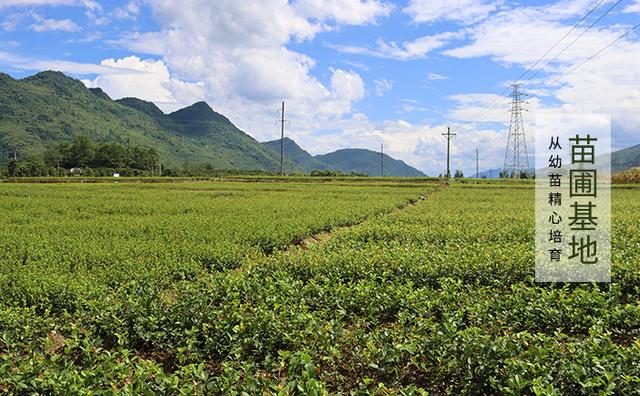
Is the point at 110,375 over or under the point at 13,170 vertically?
under

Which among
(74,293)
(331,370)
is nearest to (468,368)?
(331,370)

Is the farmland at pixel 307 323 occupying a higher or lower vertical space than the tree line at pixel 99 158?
lower

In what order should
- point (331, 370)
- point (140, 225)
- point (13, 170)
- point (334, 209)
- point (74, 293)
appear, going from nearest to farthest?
point (331, 370)
point (74, 293)
point (140, 225)
point (334, 209)
point (13, 170)

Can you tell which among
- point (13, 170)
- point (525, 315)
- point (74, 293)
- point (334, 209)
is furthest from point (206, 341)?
point (13, 170)

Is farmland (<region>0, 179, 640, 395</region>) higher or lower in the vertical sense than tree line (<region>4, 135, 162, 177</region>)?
lower

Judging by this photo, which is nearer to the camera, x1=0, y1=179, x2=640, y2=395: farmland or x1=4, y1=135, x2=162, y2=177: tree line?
x1=0, y1=179, x2=640, y2=395: farmland

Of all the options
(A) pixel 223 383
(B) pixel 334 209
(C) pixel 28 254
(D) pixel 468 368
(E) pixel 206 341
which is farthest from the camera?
(B) pixel 334 209

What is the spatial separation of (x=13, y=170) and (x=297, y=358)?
10650cm

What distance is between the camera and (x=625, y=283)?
892 centimetres

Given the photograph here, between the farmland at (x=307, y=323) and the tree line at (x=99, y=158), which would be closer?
the farmland at (x=307, y=323)

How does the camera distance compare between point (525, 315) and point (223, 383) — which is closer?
point (223, 383)

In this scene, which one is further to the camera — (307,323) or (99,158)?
(99,158)

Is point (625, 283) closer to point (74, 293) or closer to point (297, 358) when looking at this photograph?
point (297, 358)

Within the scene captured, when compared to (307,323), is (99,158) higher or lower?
higher
